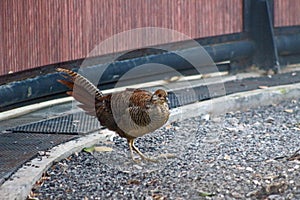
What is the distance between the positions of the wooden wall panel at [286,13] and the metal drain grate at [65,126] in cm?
351

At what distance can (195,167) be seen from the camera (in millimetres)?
5617

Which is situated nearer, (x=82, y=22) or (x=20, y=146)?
(x=20, y=146)

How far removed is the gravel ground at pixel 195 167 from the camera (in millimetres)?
5004

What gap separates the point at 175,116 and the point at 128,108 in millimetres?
1545

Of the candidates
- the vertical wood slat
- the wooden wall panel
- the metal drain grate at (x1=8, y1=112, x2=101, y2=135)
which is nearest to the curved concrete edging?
the metal drain grate at (x1=8, y1=112, x2=101, y2=135)

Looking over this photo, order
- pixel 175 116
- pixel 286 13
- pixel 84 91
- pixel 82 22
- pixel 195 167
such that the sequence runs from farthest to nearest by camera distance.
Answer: pixel 286 13, pixel 82 22, pixel 175 116, pixel 84 91, pixel 195 167

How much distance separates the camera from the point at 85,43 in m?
7.73

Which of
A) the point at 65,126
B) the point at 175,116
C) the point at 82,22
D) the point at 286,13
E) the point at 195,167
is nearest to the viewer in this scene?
the point at 195,167

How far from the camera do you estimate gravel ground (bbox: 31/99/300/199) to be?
5004 mm

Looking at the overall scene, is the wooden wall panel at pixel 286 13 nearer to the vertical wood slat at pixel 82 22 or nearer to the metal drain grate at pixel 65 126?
the vertical wood slat at pixel 82 22

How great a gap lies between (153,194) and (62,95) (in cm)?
291

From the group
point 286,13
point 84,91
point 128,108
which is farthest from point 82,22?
point 286,13

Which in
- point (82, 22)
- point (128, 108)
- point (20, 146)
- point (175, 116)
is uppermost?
point (82, 22)

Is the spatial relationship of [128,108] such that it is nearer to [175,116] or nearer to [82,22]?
[175,116]
